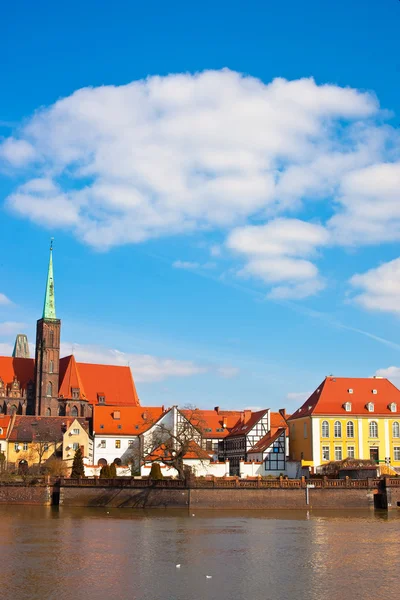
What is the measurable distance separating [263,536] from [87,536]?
10661 millimetres

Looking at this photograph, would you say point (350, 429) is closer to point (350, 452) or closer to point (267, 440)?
point (350, 452)

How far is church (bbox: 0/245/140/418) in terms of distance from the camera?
397 feet

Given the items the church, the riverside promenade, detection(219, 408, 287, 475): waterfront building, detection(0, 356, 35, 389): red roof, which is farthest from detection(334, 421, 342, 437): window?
detection(0, 356, 35, 389): red roof

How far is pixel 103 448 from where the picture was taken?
9869cm

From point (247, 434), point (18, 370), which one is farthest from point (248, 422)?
point (18, 370)

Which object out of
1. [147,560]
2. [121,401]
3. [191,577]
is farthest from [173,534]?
[121,401]

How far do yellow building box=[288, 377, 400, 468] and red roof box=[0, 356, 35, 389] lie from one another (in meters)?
51.8

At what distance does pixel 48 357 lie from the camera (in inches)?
4887

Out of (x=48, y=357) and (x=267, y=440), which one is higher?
(x=48, y=357)

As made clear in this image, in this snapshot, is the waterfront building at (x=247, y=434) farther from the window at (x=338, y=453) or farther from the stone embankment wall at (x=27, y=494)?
the stone embankment wall at (x=27, y=494)

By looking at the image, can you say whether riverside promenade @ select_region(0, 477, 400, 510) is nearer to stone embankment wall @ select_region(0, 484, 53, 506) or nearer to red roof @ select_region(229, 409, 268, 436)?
stone embankment wall @ select_region(0, 484, 53, 506)

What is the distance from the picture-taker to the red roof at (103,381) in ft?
406

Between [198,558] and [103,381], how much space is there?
3529 inches

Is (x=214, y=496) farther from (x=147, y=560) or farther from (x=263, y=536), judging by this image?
(x=147, y=560)
